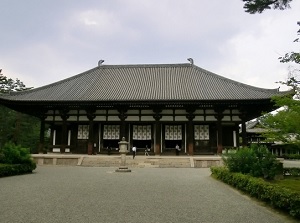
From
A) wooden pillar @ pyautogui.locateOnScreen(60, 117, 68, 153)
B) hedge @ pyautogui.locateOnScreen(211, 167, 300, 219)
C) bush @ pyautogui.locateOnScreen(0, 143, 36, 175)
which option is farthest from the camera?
wooden pillar @ pyautogui.locateOnScreen(60, 117, 68, 153)

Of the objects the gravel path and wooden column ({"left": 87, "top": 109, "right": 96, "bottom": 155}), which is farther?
wooden column ({"left": 87, "top": 109, "right": 96, "bottom": 155})

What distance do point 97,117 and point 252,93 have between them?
1394cm

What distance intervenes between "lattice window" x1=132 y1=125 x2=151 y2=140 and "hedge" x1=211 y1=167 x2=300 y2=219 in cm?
1491

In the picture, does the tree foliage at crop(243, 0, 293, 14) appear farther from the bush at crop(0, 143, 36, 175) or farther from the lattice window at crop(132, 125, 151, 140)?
the lattice window at crop(132, 125, 151, 140)

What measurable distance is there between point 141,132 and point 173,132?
303 cm

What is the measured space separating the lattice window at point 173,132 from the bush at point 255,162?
13538 millimetres

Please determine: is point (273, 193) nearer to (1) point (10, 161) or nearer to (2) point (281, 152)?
(1) point (10, 161)

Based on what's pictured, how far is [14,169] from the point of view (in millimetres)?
14883

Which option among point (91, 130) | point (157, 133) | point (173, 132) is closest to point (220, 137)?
point (173, 132)

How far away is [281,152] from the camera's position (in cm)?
5172

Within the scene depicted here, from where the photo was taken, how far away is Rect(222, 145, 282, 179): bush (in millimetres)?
11789

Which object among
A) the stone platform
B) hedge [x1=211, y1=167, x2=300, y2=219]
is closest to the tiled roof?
the stone platform

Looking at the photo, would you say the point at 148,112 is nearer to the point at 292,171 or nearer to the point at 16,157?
the point at 16,157

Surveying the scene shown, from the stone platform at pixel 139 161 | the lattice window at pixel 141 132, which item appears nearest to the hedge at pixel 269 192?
the stone platform at pixel 139 161
